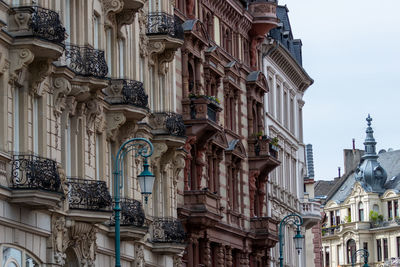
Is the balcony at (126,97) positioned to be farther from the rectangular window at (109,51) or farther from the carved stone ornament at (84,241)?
the carved stone ornament at (84,241)

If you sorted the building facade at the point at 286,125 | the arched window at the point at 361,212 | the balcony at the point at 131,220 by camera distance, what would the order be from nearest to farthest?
the balcony at the point at 131,220
the building facade at the point at 286,125
the arched window at the point at 361,212

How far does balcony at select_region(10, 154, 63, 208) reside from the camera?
1334 inches

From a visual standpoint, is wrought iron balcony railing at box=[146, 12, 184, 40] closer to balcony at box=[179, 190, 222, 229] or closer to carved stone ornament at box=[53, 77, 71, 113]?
balcony at box=[179, 190, 222, 229]

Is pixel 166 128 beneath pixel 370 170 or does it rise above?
beneath

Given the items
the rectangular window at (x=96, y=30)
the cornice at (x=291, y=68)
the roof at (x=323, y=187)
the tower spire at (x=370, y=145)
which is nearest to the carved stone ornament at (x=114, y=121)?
the rectangular window at (x=96, y=30)

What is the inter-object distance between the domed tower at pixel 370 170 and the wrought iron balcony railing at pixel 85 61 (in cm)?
10591

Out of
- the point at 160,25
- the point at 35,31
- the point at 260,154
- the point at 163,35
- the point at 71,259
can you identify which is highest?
the point at 160,25

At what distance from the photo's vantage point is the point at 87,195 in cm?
3841

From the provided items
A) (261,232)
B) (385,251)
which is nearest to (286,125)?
(261,232)

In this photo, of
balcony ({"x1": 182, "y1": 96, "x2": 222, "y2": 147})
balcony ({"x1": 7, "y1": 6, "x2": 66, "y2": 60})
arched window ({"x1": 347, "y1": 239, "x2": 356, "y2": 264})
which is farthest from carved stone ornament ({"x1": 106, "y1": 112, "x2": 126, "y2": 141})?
arched window ({"x1": 347, "y1": 239, "x2": 356, "y2": 264})

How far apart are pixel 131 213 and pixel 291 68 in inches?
1582

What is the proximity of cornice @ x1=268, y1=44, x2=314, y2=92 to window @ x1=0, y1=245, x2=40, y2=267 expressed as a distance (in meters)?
42.1

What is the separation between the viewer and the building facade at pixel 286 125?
7569 centimetres

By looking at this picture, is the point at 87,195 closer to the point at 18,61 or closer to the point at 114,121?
the point at 114,121
